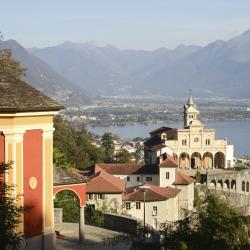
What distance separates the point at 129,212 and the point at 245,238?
24.9 meters

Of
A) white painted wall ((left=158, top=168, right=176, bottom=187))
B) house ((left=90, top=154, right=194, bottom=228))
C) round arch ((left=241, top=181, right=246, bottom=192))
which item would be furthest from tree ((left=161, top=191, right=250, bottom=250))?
round arch ((left=241, top=181, right=246, bottom=192))

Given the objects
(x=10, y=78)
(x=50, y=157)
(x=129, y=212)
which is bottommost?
(x=129, y=212)

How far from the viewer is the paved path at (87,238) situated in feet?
69.9

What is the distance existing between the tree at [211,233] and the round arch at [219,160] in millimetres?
67536

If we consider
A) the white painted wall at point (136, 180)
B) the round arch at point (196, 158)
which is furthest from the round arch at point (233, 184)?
the white painted wall at point (136, 180)

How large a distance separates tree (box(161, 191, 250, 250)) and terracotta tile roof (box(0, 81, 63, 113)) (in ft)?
14.4

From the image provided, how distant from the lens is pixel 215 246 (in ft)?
47.5

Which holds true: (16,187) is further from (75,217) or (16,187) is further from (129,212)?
(129,212)

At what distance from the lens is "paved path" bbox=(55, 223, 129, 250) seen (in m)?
21.3

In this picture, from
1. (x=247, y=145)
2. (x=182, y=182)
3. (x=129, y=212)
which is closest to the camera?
(x=129, y=212)

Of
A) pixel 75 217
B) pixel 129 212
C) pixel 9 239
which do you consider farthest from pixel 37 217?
pixel 129 212

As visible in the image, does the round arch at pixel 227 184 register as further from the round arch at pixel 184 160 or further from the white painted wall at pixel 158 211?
the white painted wall at pixel 158 211

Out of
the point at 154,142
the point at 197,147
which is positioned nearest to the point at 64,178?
the point at 154,142

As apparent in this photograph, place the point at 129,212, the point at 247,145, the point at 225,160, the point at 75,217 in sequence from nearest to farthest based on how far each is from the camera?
the point at 75,217, the point at 129,212, the point at 225,160, the point at 247,145
